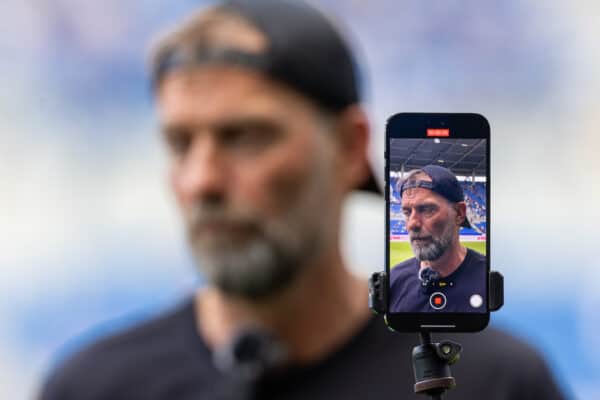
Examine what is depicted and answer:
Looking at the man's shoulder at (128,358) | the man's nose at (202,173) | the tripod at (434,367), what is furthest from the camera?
the man's shoulder at (128,358)

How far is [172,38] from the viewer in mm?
867

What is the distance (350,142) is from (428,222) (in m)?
0.45

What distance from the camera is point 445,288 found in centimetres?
47

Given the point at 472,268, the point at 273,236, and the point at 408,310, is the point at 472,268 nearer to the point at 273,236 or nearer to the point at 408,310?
the point at 408,310

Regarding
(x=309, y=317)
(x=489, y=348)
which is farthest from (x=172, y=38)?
(x=489, y=348)

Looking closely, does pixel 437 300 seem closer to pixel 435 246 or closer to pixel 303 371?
pixel 435 246

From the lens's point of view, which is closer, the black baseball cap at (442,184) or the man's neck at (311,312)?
the black baseball cap at (442,184)

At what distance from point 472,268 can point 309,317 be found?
423 millimetres

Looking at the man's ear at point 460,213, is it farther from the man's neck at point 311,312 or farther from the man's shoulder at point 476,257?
the man's neck at point 311,312

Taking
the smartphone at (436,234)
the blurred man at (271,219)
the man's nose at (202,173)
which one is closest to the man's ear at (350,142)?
the blurred man at (271,219)

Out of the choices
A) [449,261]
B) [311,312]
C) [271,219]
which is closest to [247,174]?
[271,219]

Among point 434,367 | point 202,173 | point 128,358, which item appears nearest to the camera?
point 434,367

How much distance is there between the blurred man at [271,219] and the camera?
0.81 meters

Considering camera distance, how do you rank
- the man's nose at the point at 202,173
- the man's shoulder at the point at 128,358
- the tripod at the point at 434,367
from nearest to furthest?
the tripod at the point at 434,367 < the man's nose at the point at 202,173 < the man's shoulder at the point at 128,358
